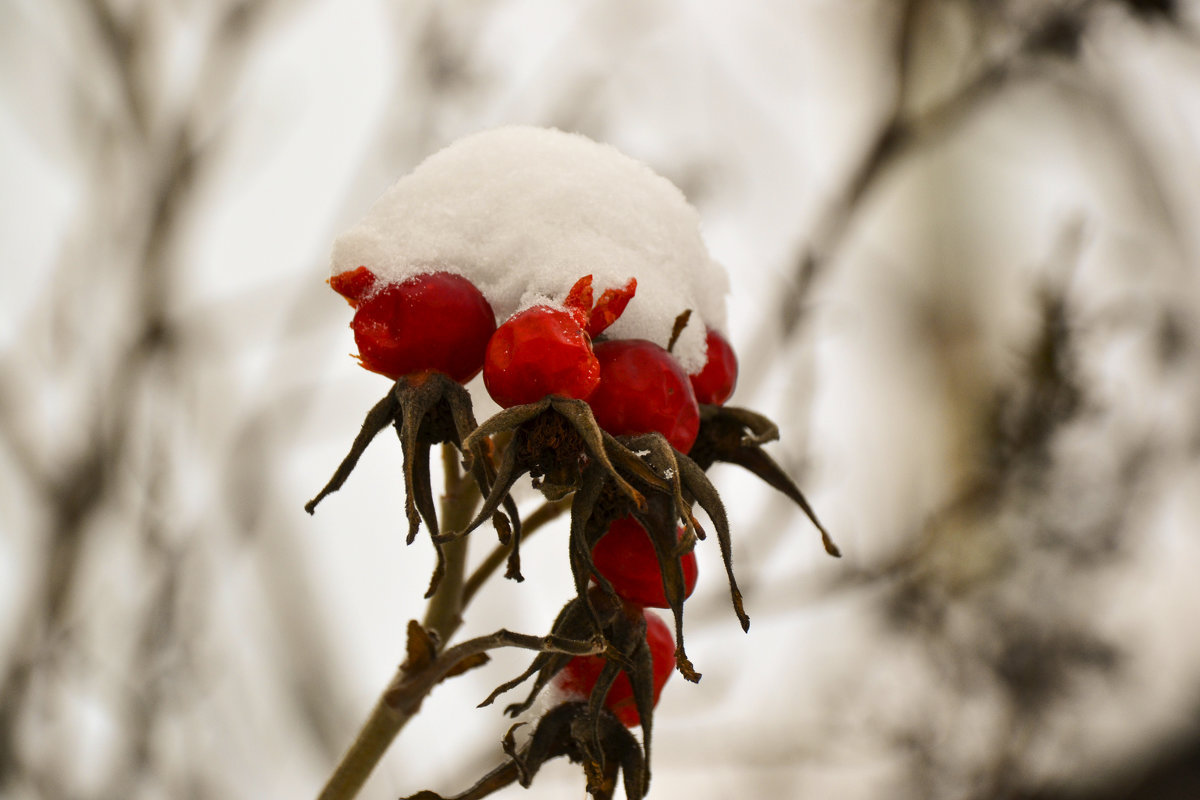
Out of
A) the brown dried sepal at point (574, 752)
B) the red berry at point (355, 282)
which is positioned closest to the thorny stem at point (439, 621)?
the brown dried sepal at point (574, 752)

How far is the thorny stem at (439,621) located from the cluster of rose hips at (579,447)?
121 millimetres

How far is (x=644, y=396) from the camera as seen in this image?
993 millimetres

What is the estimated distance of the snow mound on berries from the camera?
1.08m

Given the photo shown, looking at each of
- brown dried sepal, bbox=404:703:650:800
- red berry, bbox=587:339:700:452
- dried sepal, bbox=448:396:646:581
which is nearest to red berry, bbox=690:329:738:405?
red berry, bbox=587:339:700:452

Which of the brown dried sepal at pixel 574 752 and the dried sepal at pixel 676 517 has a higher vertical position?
the dried sepal at pixel 676 517

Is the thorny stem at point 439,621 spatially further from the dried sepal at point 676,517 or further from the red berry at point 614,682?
the dried sepal at point 676,517

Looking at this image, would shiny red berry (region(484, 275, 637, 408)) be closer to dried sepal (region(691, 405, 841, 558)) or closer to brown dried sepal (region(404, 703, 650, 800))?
dried sepal (region(691, 405, 841, 558))

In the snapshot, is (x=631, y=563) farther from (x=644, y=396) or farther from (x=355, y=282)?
(x=355, y=282)

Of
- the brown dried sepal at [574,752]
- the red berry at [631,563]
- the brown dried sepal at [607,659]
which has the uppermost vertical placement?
the red berry at [631,563]

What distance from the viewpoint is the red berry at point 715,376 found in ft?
3.95

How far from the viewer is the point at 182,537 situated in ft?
10.2

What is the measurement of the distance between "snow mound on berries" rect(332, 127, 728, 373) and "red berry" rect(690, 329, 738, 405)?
0.10 ft

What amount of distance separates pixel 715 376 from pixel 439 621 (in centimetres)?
48

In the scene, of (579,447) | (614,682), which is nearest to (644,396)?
(579,447)
